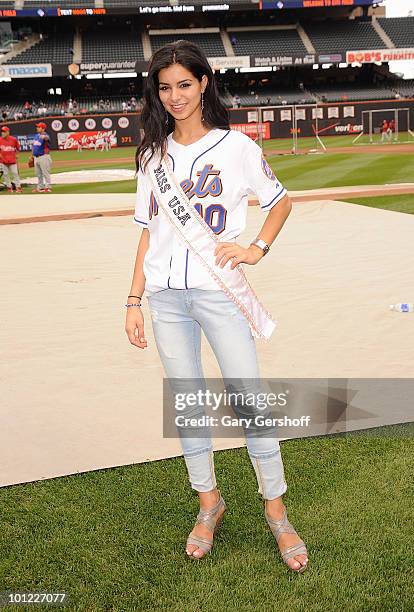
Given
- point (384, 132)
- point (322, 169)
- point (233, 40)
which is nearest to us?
point (322, 169)

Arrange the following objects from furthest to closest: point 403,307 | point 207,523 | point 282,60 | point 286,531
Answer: point 282,60 < point 403,307 < point 207,523 < point 286,531

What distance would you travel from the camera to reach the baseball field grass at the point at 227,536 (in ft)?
9.04

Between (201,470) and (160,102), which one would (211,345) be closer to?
(201,470)

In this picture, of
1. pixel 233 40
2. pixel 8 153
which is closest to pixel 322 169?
pixel 8 153

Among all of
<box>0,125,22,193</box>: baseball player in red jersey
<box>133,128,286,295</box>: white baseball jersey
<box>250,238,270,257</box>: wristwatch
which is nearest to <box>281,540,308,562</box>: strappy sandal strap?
<box>133,128,286,295</box>: white baseball jersey

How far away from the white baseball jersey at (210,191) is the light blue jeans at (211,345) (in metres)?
0.08

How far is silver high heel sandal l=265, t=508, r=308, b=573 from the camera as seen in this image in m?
2.90

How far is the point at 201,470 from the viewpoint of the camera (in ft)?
10.0

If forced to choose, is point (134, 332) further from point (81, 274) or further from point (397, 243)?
point (397, 243)

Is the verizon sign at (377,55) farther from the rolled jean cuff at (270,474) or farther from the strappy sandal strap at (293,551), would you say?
the strappy sandal strap at (293,551)

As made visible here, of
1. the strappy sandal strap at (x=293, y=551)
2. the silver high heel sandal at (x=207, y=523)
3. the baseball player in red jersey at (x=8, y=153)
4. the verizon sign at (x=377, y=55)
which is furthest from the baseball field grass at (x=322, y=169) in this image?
the verizon sign at (x=377, y=55)

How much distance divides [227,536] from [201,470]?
1.27 ft

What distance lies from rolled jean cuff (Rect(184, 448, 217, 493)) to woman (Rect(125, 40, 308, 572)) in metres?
0.06

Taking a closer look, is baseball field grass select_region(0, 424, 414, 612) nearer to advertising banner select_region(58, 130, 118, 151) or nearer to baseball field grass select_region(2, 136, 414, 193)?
baseball field grass select_region(2, 136, 414, 193)
